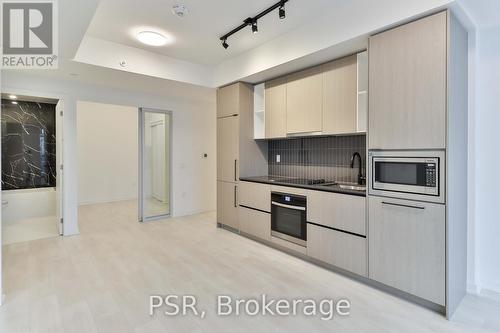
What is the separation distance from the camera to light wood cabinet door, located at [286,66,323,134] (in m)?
3.39

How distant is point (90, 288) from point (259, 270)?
5.60ft

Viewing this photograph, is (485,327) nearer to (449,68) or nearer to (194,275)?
(449,68)

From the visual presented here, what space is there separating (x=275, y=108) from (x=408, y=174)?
7.01ft

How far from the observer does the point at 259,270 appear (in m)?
3.05

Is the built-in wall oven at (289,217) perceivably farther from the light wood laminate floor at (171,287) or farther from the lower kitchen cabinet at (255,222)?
the light wood laminate floor at (171,287)

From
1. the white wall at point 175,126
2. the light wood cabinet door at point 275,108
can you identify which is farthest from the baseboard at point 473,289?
the white wall at point 175,126

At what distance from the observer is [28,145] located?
5336 mm

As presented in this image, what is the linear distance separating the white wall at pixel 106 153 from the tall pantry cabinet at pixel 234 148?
11.5 feet

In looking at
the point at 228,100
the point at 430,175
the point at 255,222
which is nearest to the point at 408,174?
the point at 430,175

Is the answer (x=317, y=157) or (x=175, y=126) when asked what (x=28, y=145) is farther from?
(x=317, y=157)

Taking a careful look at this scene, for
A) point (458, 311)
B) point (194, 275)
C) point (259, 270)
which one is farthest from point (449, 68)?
point (194, 275)

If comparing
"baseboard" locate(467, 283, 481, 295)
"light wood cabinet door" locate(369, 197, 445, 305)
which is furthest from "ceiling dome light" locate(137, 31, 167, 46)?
"baseboard" locate(467, 283, 481, 295)

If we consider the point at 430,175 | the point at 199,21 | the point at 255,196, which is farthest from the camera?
the point at 255,196

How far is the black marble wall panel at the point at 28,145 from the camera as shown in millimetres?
5125
